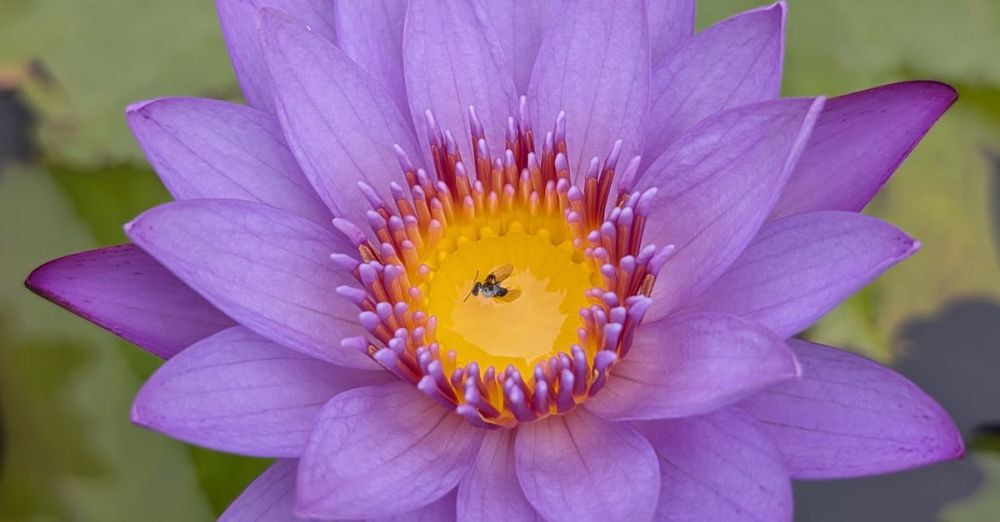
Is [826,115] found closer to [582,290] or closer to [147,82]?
[582,290]

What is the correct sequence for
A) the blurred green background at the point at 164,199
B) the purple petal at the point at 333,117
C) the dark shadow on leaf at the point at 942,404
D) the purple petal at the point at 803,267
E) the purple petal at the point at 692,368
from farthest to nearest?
the blurred green background at the point at 164,199 → the dark shadow on leaf at the point at 942,404 → the purple petal at the point at 333,117 → the purple petal at the point at 803,267 → the purple petal at the point at 692,368

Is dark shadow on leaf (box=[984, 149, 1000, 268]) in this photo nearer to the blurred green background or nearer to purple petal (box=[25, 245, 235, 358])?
the blurred green background

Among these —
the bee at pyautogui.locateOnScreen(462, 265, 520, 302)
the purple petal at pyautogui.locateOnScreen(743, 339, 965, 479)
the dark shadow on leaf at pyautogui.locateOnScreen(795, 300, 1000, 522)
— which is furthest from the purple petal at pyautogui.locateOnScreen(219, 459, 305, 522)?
the dark shadow on leaf at pyautogui.locateOnScreen(795, 300, 1000, 522)

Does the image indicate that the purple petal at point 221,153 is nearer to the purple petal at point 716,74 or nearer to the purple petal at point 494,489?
the purple petal at point 494,489

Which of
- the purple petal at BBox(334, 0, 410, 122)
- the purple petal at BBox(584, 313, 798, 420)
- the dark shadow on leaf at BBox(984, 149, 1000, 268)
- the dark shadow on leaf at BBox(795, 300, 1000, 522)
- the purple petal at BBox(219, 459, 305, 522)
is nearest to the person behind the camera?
the purple petal at BBox(584, 313, 798, 420)

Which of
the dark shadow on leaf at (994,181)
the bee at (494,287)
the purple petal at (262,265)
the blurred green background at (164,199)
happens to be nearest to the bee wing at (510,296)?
the bee at (494,287)

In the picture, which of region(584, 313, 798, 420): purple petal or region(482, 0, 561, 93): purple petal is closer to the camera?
region(584, 313, 798, 420): purple petal

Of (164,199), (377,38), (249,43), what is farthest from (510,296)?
(164,199)
